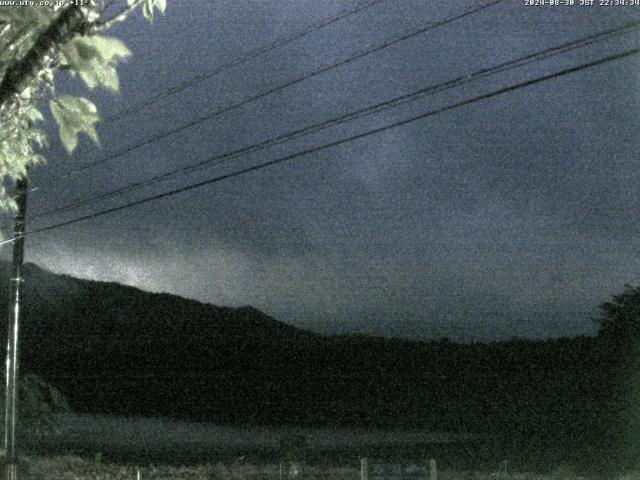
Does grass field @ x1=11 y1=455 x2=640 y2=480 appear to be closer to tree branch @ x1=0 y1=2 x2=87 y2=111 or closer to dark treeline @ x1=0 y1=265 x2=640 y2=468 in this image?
dark treeline @ x1=0 y1=265 x2=640 y2=468

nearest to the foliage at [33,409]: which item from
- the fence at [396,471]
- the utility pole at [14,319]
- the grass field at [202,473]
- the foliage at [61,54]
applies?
the grass field at [202,473]

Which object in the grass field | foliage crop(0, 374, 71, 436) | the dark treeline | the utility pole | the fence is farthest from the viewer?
the dark treeline

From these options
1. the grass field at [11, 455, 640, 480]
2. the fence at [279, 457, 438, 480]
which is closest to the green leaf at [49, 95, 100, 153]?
the fence at [279, 457, 438, 480]

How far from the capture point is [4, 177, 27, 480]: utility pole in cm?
2056

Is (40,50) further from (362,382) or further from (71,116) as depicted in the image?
(362,382)

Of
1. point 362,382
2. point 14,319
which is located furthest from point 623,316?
point 14,319

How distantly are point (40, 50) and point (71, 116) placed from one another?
0.57m

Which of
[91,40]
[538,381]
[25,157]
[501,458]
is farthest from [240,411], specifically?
[91,40]

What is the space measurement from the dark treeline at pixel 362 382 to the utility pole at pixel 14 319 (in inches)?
779

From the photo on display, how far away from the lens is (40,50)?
6.05m

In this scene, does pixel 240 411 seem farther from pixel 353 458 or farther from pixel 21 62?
pixel 21 62

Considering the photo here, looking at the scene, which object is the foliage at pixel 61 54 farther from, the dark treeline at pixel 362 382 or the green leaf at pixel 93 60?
the dark treeline at pixel 362 382

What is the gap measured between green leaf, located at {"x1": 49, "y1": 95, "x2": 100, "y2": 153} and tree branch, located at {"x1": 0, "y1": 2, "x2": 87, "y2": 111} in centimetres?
40

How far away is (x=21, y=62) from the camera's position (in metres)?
6.21
